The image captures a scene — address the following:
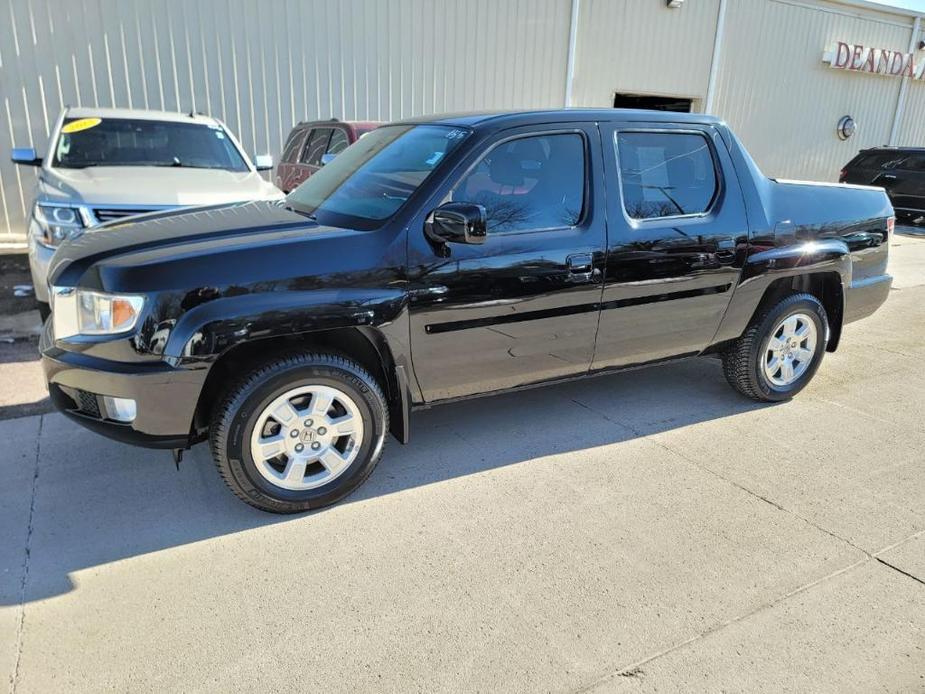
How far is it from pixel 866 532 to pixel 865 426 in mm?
1452

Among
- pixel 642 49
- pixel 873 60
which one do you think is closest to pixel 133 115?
pixel 642 49

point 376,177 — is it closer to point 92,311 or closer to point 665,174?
point 92,311

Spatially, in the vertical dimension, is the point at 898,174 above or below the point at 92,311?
above

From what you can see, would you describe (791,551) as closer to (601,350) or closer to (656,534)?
(656,534)

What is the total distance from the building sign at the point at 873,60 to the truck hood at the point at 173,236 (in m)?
17.6

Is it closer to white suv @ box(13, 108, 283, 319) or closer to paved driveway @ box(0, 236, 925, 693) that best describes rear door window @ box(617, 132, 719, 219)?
paved driveway @ box(0, 236, 925, 693)

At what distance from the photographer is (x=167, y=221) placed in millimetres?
3520

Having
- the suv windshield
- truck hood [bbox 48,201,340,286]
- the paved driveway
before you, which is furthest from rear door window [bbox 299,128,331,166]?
the paved driveway

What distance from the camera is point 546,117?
11.9 ft

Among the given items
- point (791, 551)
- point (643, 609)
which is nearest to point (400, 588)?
point (643, 609)

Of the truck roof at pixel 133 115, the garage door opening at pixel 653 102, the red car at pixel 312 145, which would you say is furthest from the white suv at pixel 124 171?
the garage door opening at pixel 653 102

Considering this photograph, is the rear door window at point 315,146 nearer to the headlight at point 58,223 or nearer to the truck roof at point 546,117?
the headlight at point 58,223

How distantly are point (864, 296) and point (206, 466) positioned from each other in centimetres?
459

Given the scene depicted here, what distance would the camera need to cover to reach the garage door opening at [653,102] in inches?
589
